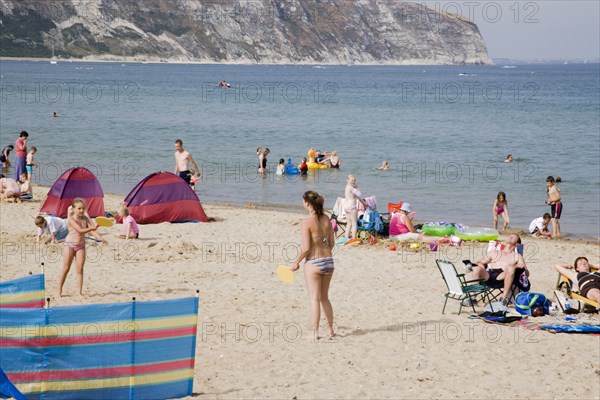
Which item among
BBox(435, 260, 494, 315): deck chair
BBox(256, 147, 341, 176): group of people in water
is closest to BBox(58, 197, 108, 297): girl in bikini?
BBox(435, 260, 494, 315): deck chair

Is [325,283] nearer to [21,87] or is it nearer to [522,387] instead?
[522,387]

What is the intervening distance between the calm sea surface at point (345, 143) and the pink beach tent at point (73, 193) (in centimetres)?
641

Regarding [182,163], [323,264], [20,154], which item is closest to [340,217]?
[182,163]

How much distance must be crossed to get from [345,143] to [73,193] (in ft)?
84.2

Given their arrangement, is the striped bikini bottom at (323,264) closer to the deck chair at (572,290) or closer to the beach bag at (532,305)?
the beach bag at (532,305)

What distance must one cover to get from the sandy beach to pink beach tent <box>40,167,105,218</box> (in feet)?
2.89

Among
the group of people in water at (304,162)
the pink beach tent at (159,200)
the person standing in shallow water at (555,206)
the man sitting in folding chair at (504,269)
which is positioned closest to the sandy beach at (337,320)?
the pink beach tent at (159,200)

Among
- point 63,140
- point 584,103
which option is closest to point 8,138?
point 63,140

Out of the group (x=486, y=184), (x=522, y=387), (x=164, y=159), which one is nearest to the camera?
(x=522, y=387)

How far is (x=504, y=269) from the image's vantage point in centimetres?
1208

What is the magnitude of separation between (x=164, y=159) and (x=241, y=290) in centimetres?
2255

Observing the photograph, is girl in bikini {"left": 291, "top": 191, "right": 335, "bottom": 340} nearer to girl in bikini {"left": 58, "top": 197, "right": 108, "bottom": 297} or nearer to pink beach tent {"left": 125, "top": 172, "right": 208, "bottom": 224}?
girl in bikini {"left": 58, "top": 197, "right": 108, "bottom": 297}

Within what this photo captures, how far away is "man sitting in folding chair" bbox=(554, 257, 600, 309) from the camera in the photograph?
12.0 m

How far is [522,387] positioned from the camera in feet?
29.7
